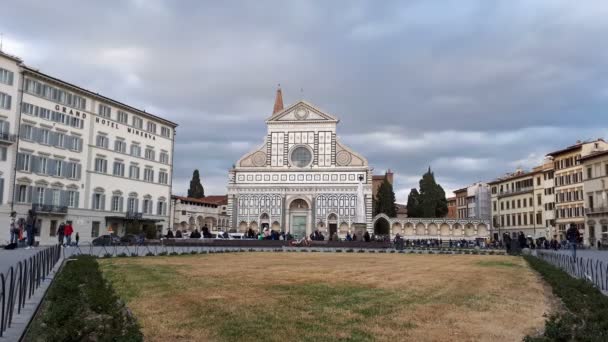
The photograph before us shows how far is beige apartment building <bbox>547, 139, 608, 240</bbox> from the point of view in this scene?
206 feet

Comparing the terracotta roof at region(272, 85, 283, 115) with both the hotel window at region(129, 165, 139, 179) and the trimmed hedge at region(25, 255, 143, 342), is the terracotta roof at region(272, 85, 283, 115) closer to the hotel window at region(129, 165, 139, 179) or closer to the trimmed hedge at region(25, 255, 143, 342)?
the hotel window at region(129, 165, 139, 179)

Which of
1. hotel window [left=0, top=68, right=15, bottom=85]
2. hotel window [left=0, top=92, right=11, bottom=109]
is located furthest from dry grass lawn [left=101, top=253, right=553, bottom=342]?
hotel window [left=0, top=68, right=15, bottom=85]

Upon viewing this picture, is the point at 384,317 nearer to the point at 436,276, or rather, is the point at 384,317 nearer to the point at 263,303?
the point at 263,303

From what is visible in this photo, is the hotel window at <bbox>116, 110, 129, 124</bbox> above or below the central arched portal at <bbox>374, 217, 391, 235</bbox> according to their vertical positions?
above

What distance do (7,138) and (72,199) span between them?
864cm

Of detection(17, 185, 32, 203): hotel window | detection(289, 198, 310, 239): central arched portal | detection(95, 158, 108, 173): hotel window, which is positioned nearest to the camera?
detection(17, 185, 32, 203): hotel window

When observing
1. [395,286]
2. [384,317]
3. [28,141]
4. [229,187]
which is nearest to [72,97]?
[28,141]

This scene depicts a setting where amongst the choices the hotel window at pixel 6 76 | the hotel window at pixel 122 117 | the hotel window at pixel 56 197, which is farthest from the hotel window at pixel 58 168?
the hotel window at pixel 122 117

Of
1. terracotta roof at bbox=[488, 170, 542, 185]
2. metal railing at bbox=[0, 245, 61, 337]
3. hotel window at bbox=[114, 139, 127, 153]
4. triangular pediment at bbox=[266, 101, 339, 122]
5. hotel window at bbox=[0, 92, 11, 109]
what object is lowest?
metal railing at bbox=[0, 245, 61, 337]

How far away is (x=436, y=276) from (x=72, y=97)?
137ft

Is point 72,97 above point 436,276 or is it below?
above

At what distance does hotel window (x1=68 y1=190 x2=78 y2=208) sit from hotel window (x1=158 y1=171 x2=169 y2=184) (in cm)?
1135

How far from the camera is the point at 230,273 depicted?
16.3 metres

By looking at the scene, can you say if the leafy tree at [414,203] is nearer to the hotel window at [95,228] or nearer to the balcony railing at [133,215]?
the balcony railing at [133,215]
